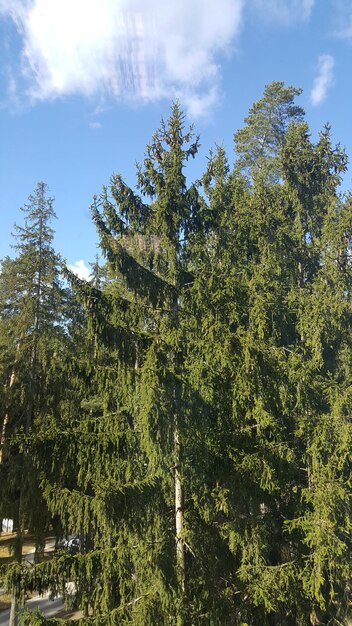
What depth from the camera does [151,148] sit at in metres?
10.5

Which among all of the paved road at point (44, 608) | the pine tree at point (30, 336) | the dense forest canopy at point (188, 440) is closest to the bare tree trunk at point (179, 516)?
the dense forest canopy at point (188, 440)

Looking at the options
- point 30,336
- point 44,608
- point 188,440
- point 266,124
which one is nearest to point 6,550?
point 44,608

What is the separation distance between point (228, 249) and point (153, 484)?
5.72 meters

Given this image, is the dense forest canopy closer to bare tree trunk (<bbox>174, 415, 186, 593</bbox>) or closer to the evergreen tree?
bare tree trunk (<bbox>174, 415, 186, 593</bbox>)

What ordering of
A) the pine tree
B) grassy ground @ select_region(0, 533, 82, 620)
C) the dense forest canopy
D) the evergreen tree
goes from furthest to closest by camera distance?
the evergreen tree
grassy ground @ select_region(0, 533, 82, 620)
the pine tree
the dense forest canopy

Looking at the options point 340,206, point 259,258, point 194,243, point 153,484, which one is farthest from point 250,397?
point 340,206

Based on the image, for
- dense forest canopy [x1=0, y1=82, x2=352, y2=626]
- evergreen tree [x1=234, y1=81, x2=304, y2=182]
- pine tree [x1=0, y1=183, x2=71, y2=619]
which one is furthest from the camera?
evergreen tree [x1=234, y1=81, x2=304, y2=182]

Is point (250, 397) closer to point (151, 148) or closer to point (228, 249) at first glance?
point (228, 249)

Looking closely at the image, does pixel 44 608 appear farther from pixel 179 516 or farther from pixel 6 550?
pixel 179 516

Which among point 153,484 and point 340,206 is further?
point 340,206

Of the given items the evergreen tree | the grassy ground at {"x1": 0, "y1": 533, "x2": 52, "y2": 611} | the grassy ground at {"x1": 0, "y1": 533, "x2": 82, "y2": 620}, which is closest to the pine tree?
the grassy ground at {"x1": 0, "y1": 533, "x2": 82, "y2": 620}

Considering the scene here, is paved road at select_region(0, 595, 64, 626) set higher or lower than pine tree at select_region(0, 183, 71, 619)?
lower

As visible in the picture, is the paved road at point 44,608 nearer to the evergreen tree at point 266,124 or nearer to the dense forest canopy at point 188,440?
the dense forest canopy at point 188,440

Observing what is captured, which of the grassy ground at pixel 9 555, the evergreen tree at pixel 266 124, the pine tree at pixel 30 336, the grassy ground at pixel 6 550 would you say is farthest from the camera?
the evergreen tree at pixel 266 124
